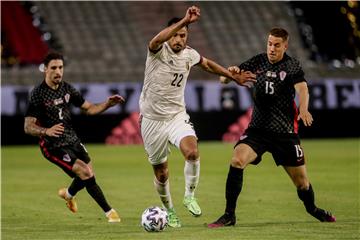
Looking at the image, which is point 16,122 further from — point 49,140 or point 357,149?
point 49,140

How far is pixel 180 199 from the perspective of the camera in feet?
49.0

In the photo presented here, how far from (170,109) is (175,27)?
1317 millimetres

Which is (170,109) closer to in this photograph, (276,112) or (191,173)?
(191,173)

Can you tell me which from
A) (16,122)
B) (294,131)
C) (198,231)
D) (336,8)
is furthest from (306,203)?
(336,8)

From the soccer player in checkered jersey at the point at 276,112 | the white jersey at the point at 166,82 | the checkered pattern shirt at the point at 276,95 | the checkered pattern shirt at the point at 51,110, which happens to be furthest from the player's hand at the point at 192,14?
the checkered pattern shirt at the point at 51,110

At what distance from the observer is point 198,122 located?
3077cm

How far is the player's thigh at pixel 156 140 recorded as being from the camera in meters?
11.6

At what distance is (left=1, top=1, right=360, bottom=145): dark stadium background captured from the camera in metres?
30.7

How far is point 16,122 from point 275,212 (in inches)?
690

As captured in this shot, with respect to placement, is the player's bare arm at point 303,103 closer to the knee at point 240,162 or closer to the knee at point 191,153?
the knee at point 240,162

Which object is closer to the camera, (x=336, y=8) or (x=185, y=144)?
(x=185, y=144)

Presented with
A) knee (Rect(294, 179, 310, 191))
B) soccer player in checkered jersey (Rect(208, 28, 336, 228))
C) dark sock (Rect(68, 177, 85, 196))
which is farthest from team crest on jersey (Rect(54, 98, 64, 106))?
knee (Rect(294, 179, 310, 191))

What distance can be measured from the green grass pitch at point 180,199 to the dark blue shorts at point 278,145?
781 mm

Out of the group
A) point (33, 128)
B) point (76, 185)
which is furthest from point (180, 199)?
point (33, 128)
